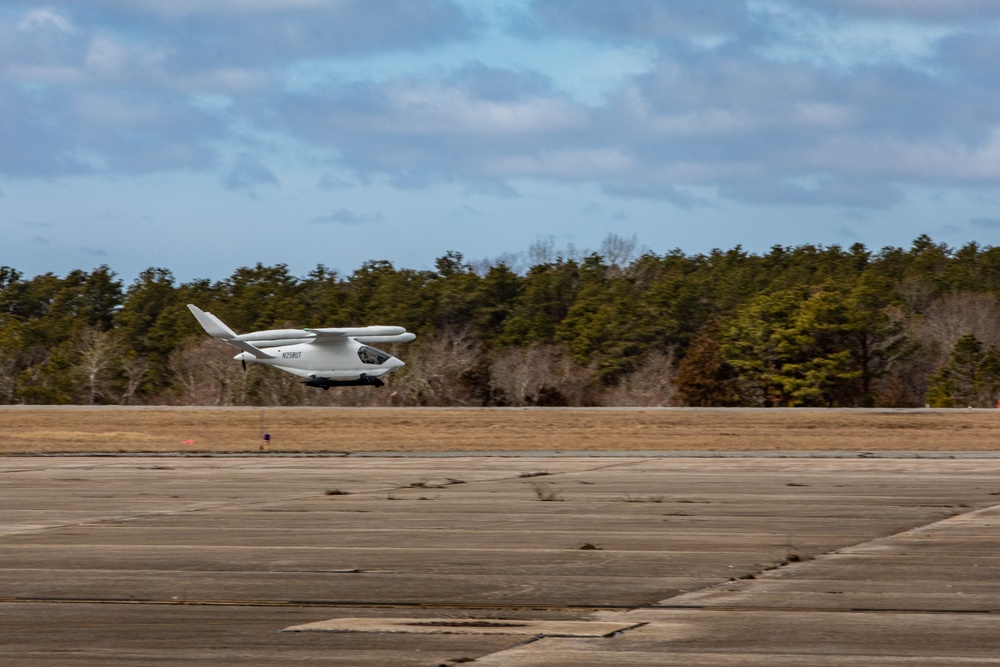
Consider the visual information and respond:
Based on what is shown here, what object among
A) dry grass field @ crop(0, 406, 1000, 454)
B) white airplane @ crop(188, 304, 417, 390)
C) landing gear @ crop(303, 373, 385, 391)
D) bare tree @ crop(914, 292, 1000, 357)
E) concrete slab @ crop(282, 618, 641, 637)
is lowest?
concrete slab @ crop(282, 618, 641, 637)

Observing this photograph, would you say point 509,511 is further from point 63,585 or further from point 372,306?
point 372,306

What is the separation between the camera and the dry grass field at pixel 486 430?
48.4 metres

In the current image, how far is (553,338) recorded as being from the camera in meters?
104

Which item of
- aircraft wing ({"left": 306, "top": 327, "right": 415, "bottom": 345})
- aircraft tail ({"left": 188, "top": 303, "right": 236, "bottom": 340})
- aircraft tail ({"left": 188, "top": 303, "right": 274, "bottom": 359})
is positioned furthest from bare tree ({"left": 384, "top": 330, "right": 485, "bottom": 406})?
aircraft tail ({"left": 188, "top": 303, "right": 236, "bottom": 340})

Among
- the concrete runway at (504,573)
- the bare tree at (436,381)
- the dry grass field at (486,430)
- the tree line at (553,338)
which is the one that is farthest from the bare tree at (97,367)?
the concrete runway at (504,573)

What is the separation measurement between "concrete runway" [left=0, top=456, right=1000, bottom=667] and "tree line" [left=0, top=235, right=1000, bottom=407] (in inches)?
2338

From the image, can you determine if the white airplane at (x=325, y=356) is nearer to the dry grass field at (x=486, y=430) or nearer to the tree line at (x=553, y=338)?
the dry grass field at (x=486, y=430)

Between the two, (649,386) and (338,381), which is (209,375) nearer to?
(649,386)

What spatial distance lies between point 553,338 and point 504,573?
88.3 metres

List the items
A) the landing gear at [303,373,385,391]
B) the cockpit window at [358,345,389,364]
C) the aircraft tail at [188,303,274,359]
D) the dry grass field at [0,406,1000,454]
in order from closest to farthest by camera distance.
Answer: the dry grass field at [0,406,1000,454]
the aircraft tail at [188,303,274,359]
the cockpit window at [358,345,389,364]
the landing gear at [303,373,385,391]

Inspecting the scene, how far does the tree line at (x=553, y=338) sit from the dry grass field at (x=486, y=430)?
17916 millimetres

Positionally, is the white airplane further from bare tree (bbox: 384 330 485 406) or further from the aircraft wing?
bare tree (bbox: 384 330 485 406)

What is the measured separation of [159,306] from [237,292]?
→ 23.3 ft

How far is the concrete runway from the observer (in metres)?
11.2
